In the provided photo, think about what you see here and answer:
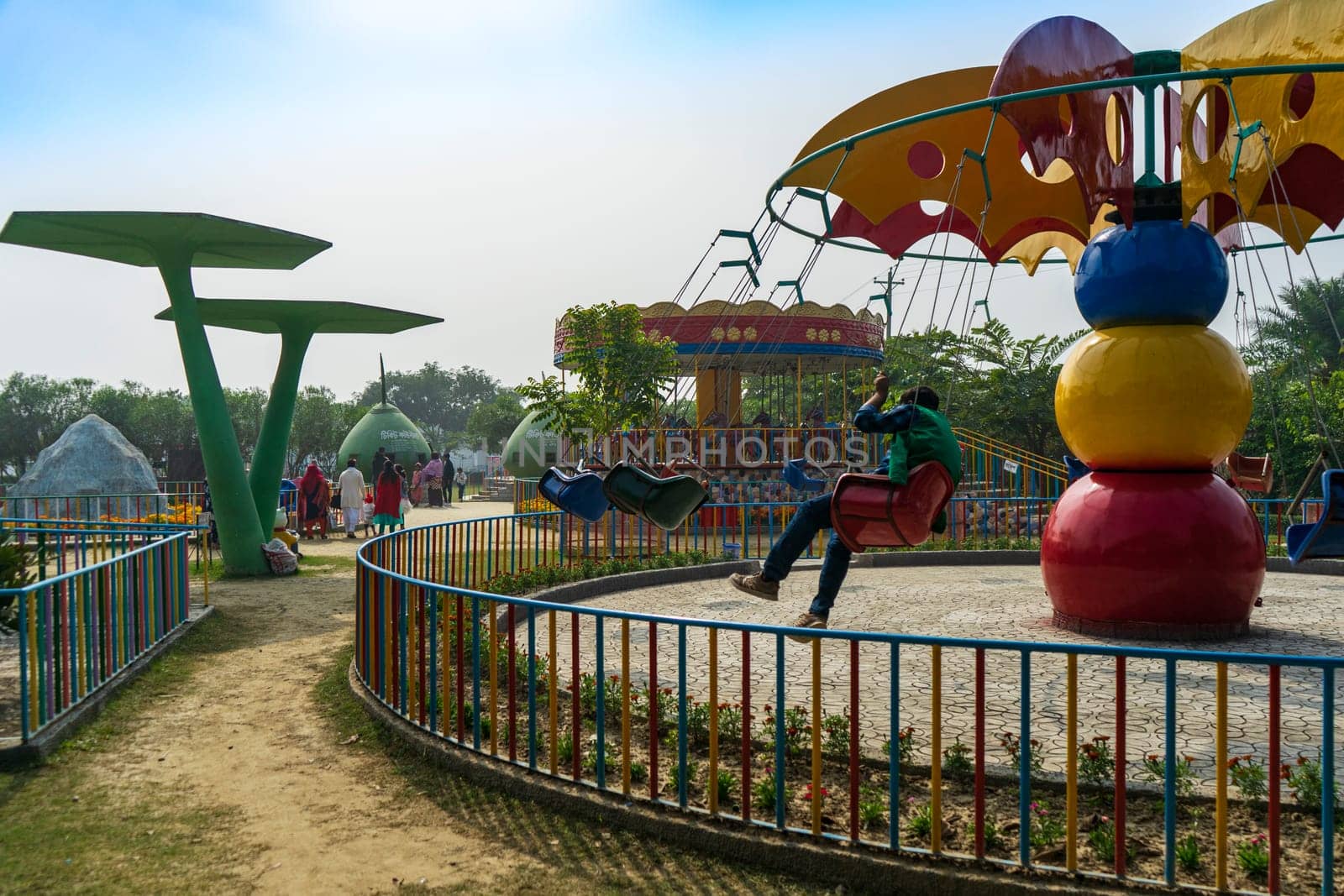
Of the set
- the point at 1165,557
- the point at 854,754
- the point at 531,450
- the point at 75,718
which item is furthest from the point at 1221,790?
the point at 531,450

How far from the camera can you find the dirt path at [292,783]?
14.1 ft

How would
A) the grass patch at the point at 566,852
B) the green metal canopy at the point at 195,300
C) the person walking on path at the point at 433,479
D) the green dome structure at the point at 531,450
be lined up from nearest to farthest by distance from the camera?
the grass patch at the point at 566,852
the green metal canopy at the point at 195,300
the person walking on path at the point at 433,479
the green dome structure at the point at 531,450

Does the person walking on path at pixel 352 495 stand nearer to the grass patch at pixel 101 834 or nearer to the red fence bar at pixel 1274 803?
the grass patch at pixel 101 834

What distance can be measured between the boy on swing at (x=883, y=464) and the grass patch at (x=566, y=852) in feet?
4.85

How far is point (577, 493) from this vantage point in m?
8.00

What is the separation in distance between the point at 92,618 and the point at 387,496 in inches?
406

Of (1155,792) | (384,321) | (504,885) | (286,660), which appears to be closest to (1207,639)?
(1155,792)

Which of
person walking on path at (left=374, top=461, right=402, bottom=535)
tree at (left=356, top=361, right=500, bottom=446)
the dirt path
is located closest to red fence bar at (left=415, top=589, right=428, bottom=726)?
the dirt path

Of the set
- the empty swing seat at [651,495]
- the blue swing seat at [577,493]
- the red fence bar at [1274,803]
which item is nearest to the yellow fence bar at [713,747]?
the red fence bar at [1274,803]

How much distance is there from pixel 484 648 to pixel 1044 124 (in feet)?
17.4

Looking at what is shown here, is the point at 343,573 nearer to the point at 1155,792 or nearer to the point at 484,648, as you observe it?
the point at 484,648

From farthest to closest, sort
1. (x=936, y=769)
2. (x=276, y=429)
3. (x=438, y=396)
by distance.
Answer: (x=438, y=396) → (x=276, y=429) → (x=936, y=769)

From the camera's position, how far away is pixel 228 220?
42.3 feet

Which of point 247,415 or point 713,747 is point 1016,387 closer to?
point 713,747
